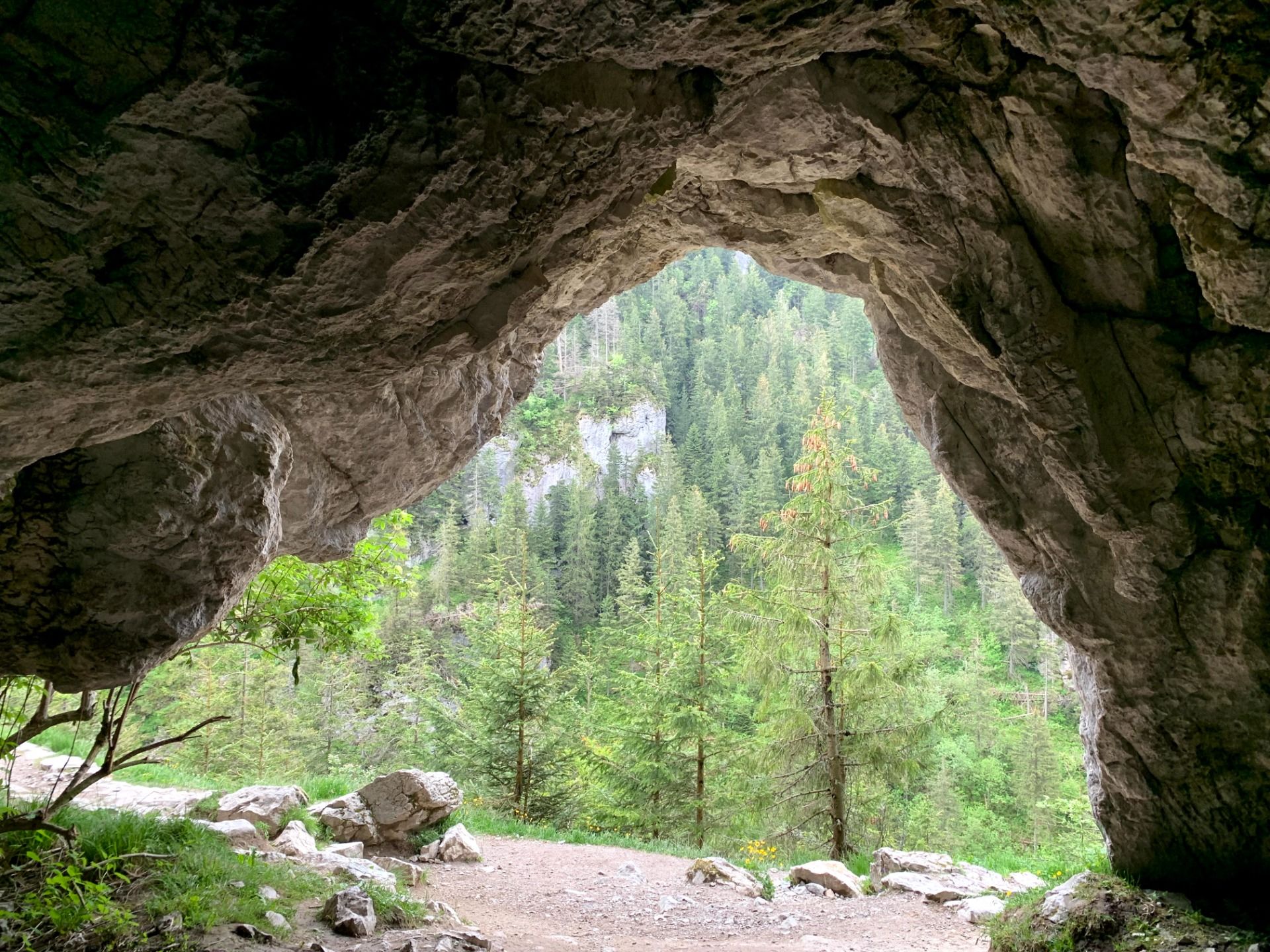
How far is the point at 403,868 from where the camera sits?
9.59 metres

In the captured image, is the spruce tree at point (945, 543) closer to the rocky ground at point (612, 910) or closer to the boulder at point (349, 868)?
the rocky ground at point (612, 910)

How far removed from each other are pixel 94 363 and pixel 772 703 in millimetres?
13826

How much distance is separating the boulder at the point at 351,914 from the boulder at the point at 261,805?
3.58 metres

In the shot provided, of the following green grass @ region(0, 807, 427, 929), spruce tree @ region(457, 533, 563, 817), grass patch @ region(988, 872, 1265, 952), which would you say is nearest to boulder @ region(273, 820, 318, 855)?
green grass @ region(0, 807, 427, 929)

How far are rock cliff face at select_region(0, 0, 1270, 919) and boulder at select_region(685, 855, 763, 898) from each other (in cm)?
580

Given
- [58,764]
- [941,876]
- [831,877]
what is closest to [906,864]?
[941,876]

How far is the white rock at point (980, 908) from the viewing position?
→ 28.7 feet

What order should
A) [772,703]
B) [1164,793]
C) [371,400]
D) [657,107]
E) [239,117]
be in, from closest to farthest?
[239,117]
[657,107]
[1164,793]
[371,400]
[772,703]

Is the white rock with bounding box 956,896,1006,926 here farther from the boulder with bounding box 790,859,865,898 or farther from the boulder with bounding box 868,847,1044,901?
the boulder with bounding box 790,859,865,898

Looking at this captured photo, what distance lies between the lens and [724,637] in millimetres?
17875

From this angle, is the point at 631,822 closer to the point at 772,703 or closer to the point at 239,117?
the point at 772,703

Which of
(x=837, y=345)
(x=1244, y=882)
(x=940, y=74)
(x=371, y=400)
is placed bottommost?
(x=1244, y=882)

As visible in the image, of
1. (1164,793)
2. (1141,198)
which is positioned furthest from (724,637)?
(1141,198)

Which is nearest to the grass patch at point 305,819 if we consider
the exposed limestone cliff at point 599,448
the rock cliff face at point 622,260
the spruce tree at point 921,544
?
the rock cliff face at point 622,260
